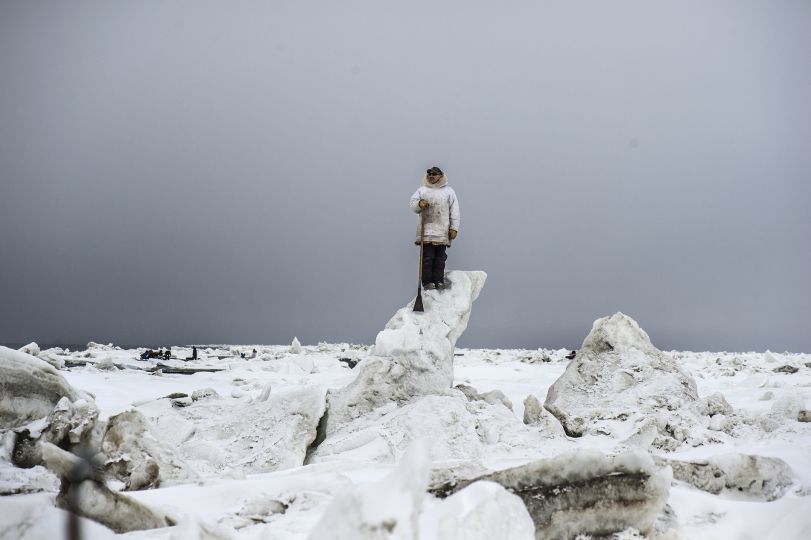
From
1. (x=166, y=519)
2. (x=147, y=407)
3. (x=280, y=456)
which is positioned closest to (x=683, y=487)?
(x=166, y=519)

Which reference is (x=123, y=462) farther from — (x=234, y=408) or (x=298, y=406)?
(x=234, y=408)

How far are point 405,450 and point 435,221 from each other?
346cm

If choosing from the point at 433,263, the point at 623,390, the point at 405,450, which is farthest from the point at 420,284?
the point at 405,450

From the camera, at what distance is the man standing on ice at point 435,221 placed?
6.61 meters

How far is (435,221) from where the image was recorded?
22.0 ft

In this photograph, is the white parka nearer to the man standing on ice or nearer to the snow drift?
the man standing on ice

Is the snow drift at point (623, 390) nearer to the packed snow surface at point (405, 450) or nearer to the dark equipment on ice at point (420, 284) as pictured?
the packed snow surface at point (405, 450)

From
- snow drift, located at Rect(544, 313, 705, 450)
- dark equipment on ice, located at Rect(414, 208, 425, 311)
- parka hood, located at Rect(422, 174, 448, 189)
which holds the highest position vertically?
parka hood, located at Rect(422, 174, 448, 189)

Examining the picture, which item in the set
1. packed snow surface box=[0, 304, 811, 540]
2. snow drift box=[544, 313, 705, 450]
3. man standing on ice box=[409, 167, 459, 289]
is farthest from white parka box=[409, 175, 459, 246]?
snow drift box=[544, 313, 705, 450]

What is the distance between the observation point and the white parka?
665 centimetres

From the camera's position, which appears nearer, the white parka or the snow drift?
the snow drift

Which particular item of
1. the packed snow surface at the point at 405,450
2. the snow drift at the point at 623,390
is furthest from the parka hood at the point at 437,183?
the snow drift at the point at 623,390

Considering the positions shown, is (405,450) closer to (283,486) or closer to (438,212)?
(283,486)

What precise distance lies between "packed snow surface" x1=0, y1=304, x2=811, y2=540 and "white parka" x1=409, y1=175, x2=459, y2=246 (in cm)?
62
